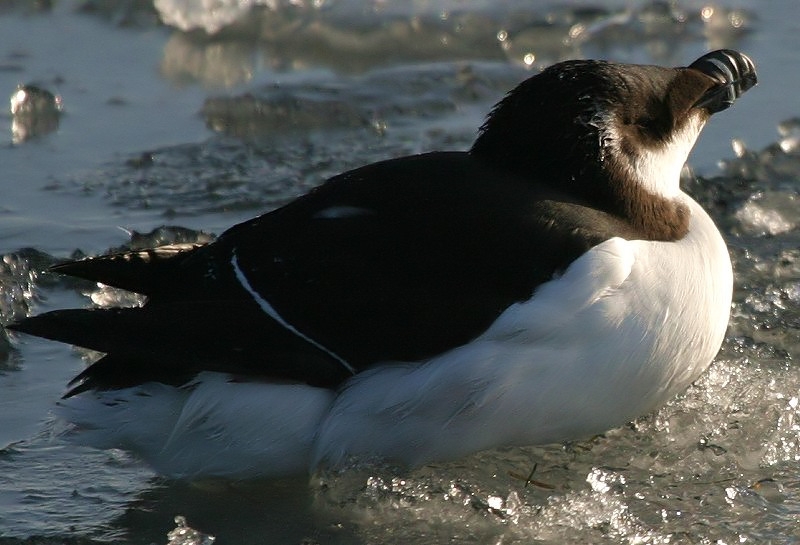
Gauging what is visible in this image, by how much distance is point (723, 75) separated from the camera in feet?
15.0

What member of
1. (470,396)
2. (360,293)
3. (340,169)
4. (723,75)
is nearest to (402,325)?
(360,293)

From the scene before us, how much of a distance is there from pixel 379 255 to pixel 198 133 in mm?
3065

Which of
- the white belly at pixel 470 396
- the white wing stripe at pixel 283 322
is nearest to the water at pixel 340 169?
the white belly at pixel 470 396

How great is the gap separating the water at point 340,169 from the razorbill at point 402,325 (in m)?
0.16

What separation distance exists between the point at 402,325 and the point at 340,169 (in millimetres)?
2626

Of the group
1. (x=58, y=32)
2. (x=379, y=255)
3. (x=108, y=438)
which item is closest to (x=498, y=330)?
(x=379, y=255)

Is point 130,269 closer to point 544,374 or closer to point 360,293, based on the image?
point 360,293

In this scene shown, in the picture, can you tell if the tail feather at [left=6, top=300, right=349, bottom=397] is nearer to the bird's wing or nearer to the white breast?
the bird's wing

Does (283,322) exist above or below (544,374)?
above

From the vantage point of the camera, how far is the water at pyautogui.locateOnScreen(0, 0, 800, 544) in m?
3.90

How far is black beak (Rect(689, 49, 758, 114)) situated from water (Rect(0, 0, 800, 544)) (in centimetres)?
82

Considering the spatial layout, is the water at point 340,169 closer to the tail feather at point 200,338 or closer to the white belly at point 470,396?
the white belly at point 470,396

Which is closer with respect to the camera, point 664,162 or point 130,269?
point 130,269

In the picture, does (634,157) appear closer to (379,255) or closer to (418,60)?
(379,255)
